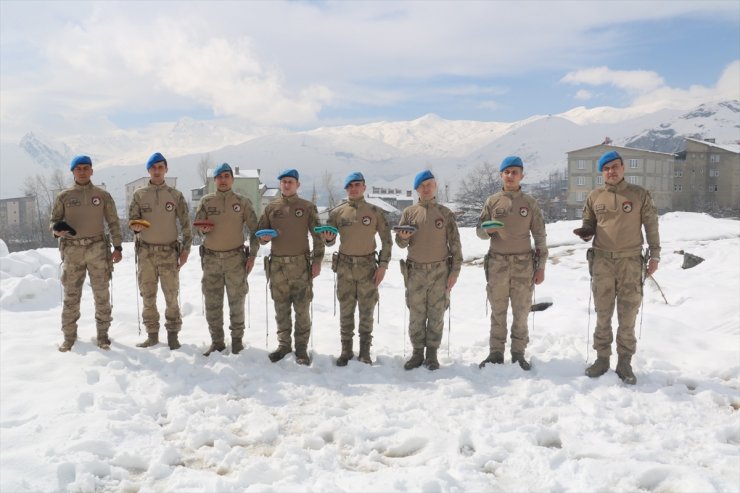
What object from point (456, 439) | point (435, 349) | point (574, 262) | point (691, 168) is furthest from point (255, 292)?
point (691, 168)

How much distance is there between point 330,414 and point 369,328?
5.74ft

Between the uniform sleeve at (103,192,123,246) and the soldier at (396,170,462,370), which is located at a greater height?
the uniform sleeve at (103,192,123,246)

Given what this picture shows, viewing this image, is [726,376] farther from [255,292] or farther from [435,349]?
[255,292]

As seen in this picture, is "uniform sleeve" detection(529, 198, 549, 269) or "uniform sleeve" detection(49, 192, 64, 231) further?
"uniform sleeve" detection(49, 192, 64, 231)

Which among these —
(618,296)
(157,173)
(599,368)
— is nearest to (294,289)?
(157,173)

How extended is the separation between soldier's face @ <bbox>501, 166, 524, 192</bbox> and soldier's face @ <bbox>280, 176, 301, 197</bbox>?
2.70 m

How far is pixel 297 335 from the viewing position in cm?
689

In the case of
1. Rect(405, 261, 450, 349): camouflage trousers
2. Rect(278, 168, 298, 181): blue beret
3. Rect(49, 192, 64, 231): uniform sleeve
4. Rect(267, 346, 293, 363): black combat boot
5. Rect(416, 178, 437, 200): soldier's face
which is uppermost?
Rect(278, 168, 298, 181): blue beret

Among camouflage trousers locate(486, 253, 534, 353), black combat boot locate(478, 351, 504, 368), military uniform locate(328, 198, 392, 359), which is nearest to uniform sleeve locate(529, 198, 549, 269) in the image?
camouflage trousers locate(486, 253, 534, 353)

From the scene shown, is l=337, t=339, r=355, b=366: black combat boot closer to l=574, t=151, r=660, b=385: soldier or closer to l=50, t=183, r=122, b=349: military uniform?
l=574, t=151, r=660, b=385: soldier

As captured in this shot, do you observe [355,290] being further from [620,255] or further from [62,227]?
[62,227]

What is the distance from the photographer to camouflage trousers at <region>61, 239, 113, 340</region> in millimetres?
6852

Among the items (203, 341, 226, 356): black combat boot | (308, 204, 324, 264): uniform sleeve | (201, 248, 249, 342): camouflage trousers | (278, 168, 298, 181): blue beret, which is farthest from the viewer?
(203, 341, 226, 356): black combat boot

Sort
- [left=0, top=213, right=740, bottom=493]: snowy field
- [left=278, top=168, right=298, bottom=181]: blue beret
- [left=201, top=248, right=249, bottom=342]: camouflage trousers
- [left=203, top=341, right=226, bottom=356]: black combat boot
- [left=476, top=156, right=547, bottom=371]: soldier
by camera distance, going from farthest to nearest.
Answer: [left=203, top=341, right=226, bottom=356]: black combat boot < [left=201, top=248, right=249, bottom=342]: camouflage trousers < [left=278, top=168, right=298, bottom=181]: blue beret < [left=476, top=156, right=547, bottom=371]: soldier < [left=0, top=213, right=740, bottom=493]: snowy field
